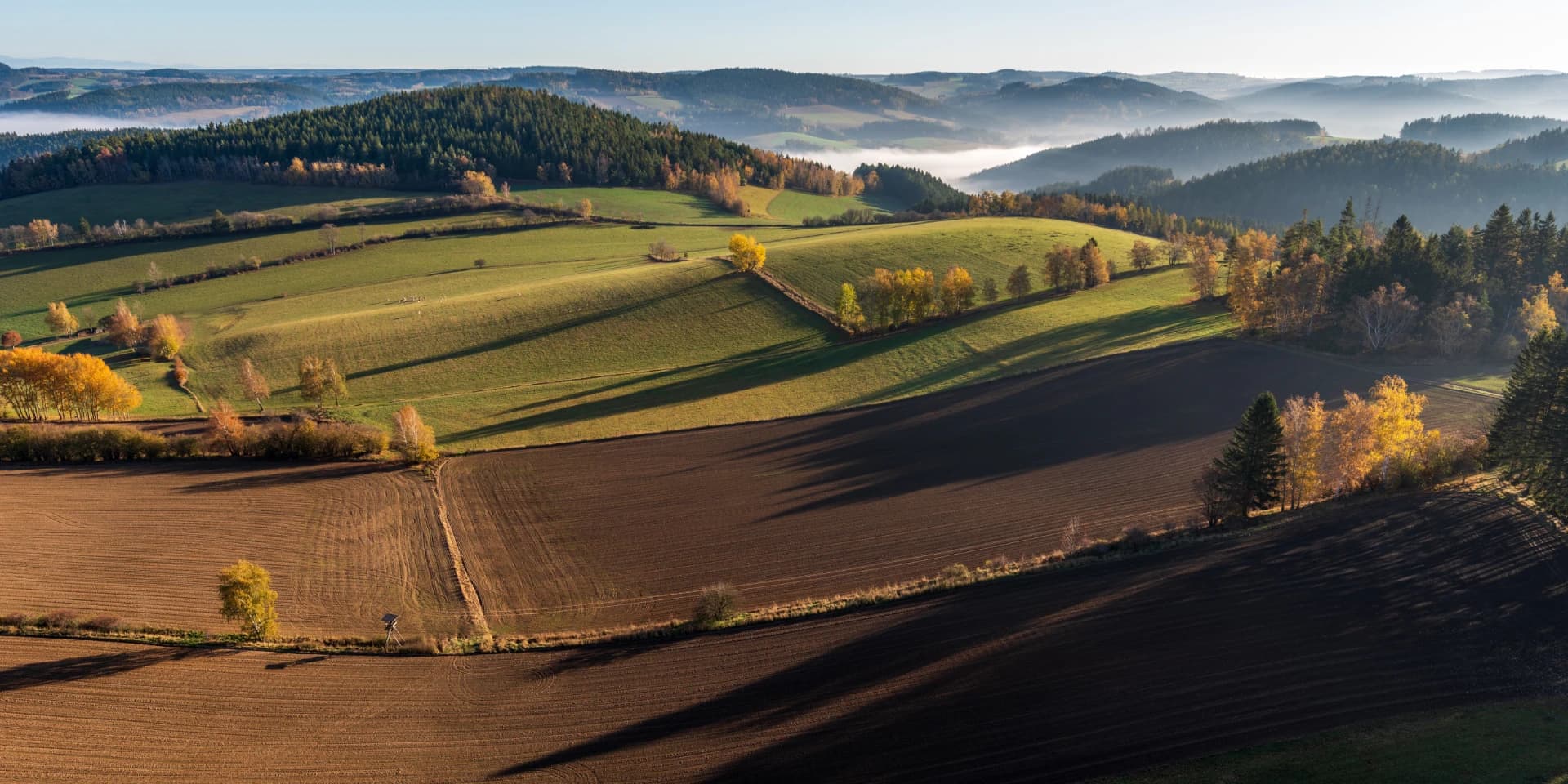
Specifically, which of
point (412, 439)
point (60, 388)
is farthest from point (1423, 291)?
point (60, 388)

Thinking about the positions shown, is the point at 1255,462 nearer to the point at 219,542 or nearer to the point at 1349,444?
the point at 1349,444

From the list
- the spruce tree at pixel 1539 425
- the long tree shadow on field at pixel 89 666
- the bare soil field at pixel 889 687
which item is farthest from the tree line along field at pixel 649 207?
the bare soil field at pixel 889 687

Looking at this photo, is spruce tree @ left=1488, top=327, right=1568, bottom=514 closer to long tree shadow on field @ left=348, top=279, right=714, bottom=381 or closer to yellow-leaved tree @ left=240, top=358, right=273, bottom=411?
long tree shadow on field @ left=348, top=279, right=714, bottom=381

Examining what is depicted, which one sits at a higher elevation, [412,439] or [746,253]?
[746,253]

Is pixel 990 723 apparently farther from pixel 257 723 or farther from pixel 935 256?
pixel 935 256

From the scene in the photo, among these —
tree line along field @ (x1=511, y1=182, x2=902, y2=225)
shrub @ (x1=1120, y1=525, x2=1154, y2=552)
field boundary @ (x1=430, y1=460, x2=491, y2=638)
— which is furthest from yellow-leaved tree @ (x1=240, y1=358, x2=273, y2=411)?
tree line along field @ (x1=511, y1=182, x2=902, y2=225)

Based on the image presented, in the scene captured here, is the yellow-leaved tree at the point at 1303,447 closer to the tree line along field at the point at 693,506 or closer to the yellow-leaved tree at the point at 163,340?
the tree line along field at the point at 693,506
